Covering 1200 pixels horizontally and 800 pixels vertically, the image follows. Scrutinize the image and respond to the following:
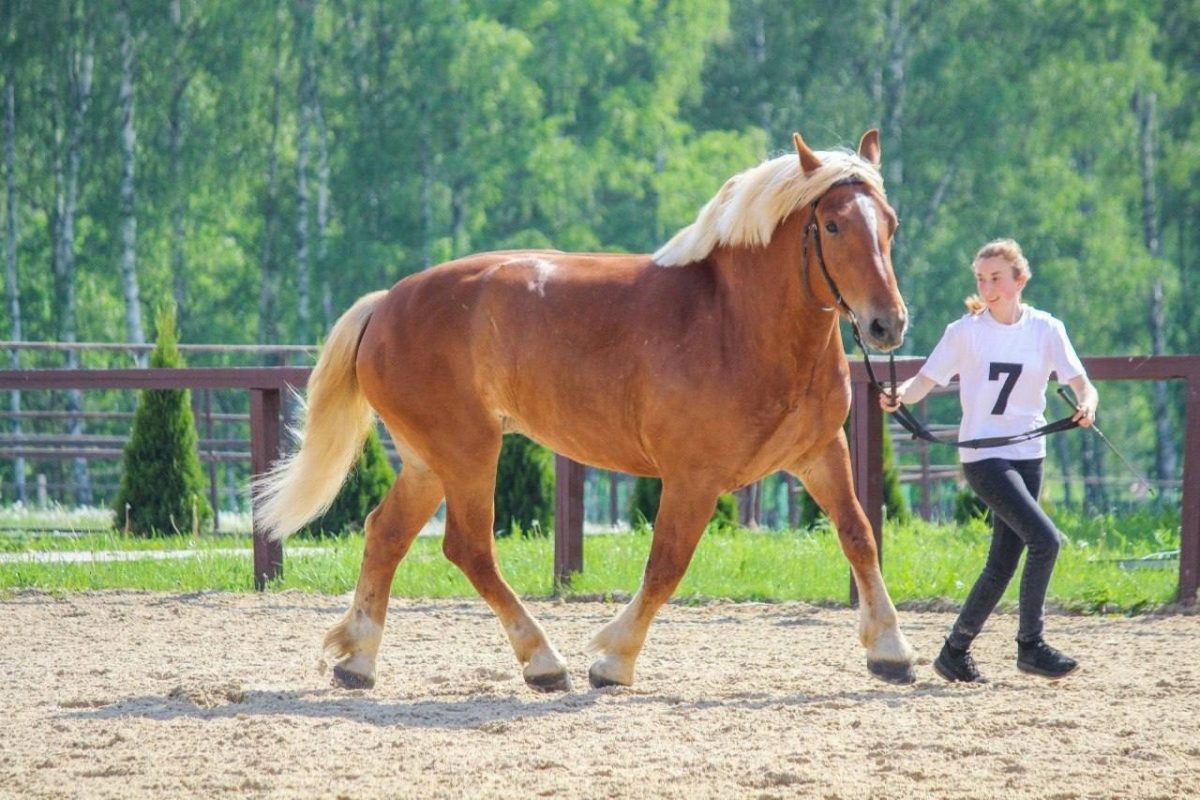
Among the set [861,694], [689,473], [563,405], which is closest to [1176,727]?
[861,694]

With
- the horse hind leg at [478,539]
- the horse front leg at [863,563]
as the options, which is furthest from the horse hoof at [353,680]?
the horse front leg at [863,563]

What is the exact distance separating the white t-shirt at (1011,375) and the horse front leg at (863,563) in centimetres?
43

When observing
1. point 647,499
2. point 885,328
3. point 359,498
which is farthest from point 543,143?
point 885,328

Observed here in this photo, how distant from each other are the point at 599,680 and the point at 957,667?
1.23 metres

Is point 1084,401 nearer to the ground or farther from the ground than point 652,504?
farther from the ground

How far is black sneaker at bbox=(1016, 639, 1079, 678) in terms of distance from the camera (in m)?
5.46

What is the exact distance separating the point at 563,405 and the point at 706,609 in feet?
8.36

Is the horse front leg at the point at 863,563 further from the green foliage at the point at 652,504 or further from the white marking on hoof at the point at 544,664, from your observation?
the green foliage at the point at 652,504

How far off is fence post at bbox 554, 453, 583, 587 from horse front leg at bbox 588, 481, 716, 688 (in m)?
3.11

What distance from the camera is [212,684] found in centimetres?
Result: 574

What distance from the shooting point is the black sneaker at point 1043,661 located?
5.46 m

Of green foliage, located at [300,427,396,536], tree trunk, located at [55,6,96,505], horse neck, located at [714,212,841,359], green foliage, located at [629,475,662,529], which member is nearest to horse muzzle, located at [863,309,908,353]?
horse neck, located at [714,212,841,359]

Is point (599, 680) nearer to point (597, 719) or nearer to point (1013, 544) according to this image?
point (597, 719)

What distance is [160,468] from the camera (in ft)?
42.3
